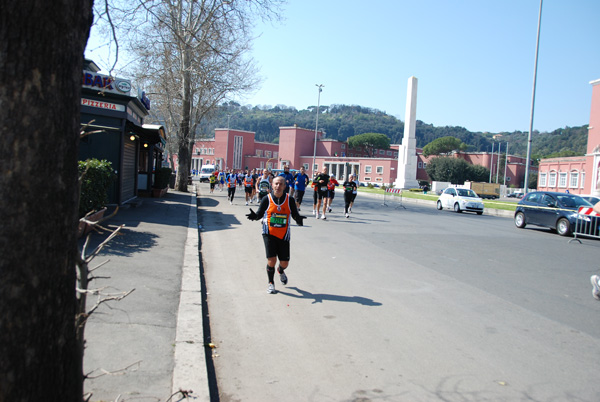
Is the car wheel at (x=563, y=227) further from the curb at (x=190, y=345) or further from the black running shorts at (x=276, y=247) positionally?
the curb at (x=190, y=345)

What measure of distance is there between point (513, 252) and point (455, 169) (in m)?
82.0

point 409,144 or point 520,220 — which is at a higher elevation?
point 409,144

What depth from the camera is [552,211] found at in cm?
1772

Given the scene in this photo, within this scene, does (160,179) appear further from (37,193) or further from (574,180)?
(574,180)

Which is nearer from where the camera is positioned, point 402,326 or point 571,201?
point 402,326

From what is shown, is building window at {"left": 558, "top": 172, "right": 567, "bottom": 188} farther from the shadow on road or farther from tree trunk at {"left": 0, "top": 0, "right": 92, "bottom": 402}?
tree trunk at {"left": 0, "top": 0, "right": 92, "bottom": 402}

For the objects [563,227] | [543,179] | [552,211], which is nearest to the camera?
[563,227]

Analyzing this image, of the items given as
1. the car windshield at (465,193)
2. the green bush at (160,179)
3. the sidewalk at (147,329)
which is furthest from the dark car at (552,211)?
the green bush at (160,179)

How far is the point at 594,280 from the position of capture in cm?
673

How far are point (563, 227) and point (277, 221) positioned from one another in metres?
13.7

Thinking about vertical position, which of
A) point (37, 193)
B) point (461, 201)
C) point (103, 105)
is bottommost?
point (461, 201)

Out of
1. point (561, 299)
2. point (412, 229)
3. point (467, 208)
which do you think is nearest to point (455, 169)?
point (467, 208)

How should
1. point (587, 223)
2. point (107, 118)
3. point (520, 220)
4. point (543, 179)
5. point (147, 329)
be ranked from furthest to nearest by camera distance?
point (543, 179) → point (520, 220) → point (587, 223) → point (107, 118) → point (147, 329)

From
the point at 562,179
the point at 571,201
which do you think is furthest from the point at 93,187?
the point at 562,179
